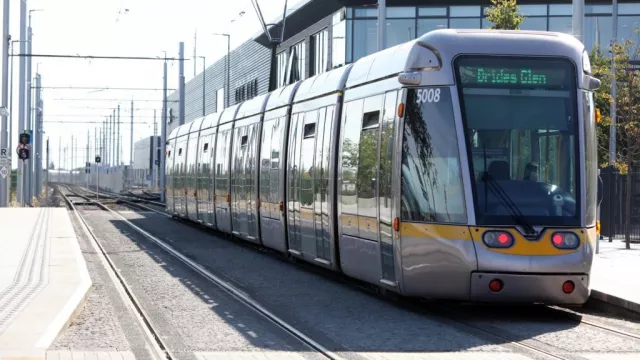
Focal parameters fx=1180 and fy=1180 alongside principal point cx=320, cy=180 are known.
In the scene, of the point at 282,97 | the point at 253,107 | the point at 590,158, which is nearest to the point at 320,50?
the point at 253,107

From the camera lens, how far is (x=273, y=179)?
67.5 ft

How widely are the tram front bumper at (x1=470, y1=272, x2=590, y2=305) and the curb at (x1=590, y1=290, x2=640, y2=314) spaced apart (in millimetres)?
915

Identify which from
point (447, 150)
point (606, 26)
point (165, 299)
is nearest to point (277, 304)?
point (165, 299)

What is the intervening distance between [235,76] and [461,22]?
34.3m

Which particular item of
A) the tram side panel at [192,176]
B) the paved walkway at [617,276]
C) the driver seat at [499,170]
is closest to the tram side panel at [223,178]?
the tram side panel at [192,176]

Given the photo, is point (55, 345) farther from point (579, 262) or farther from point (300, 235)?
point (300, 235)

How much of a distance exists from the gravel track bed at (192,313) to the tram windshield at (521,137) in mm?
2727

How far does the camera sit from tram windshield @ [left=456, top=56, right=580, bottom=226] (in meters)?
12.4

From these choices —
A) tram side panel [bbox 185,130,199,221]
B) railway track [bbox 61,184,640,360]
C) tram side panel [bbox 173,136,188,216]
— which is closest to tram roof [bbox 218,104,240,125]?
tram side panel [bbox 185,130,199,221]

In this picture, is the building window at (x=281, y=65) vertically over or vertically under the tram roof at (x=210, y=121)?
over

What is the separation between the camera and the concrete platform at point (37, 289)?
995 centimetres

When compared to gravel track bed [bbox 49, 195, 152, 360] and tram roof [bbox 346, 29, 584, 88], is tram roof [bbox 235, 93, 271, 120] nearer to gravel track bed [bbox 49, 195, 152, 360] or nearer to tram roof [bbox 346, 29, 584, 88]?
gravel track bed [bbox 49, 195, 152, 360]

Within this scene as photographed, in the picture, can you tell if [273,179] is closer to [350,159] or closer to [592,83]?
[350,159]

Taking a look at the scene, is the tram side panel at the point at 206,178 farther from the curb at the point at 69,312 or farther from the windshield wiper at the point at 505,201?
the windshield wiper at the point at 505,201
